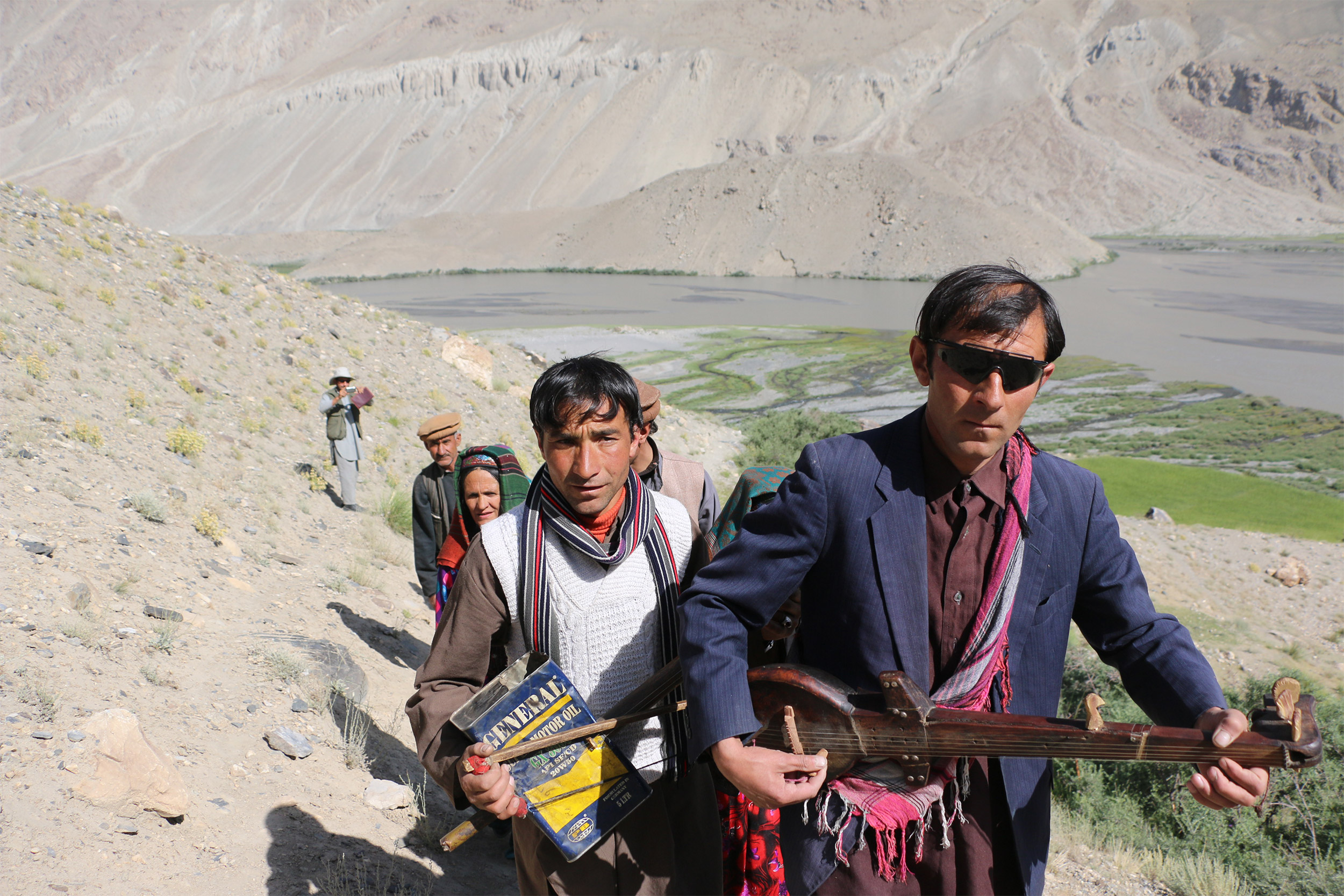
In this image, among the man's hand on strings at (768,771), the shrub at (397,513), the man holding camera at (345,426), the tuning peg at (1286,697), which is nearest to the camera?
the tuning peg at (1286,697)

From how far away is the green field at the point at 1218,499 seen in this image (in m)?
13.6

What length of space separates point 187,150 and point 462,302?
77428 mm

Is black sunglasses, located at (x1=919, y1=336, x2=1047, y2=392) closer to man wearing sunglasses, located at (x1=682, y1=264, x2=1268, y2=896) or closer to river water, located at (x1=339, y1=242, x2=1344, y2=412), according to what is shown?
man wearing sunglasses, located at (x1=682, y1=264, x2=1268, y2=896)

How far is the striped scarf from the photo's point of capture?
1.89 metres

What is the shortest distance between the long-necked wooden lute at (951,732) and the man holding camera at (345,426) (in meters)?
7.05

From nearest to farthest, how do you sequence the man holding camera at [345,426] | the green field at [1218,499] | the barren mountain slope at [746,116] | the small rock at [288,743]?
the small rock at [288,743] < the man holding camera at [345,426] < the green field at [1218,499] < the barren mountain slope at [746,116]

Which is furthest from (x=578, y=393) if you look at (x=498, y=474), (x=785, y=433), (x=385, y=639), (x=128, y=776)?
(x=785, y=433)

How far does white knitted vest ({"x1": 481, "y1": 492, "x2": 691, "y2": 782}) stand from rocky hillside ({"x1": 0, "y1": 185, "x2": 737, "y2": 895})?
1653 mm

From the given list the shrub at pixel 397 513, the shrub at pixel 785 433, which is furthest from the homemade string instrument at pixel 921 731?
the shrub at pixel 785 433

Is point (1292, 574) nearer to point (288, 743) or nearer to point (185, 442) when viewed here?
point (288, 743)

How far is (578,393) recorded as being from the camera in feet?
6.31

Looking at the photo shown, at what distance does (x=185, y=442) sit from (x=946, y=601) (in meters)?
7.91

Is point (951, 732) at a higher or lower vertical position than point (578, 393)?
lower

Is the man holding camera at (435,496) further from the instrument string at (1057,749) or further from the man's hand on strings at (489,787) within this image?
the instrument string at (1057,749)
